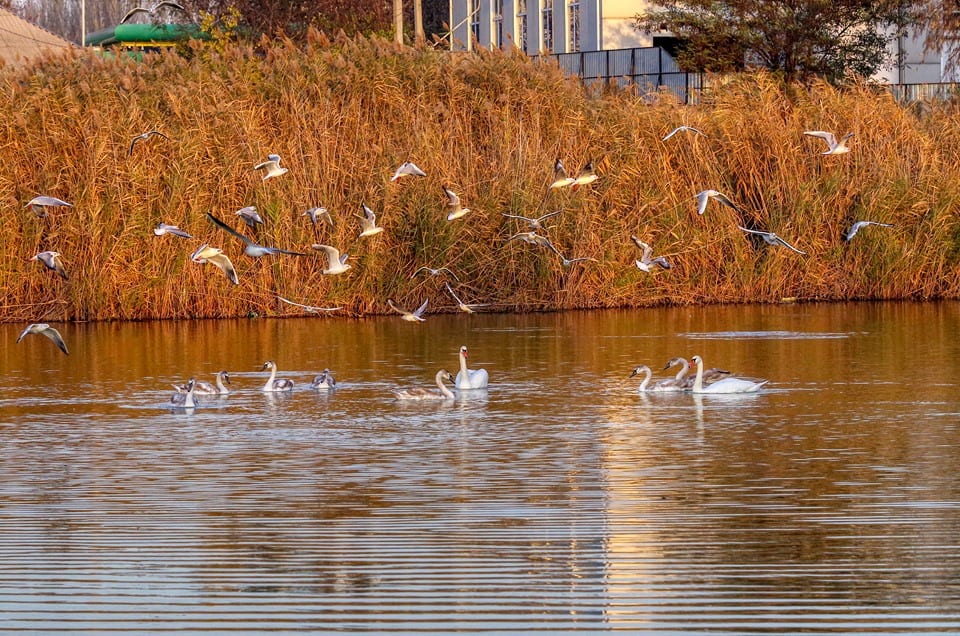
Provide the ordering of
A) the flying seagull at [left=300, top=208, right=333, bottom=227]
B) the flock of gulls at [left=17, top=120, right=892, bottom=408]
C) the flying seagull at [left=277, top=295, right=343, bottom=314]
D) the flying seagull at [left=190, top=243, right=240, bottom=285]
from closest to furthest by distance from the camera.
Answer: the flock of gulls at [left=17, top=120, right=892, bottom=408] → the flying seagull at [left=190, top=243, right=240, bottom=285] → the flying seagull at [left=300, top=208, right=333, bottom=227] → the flying seagull at [left=277, top=295, right=343, bottom=314]

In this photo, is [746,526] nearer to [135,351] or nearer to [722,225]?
[135,351]

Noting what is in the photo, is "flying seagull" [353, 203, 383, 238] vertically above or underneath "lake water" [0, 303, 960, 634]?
above

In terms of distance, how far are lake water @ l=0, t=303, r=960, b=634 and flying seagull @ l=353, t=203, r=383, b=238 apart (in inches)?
132

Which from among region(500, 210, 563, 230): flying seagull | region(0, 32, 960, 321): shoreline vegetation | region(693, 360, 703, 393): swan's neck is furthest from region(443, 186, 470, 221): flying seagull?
region(693, 360, 703, 393): swan's neck

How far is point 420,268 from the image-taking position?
23.7 meters

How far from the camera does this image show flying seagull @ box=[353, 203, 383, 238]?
72.0 feet

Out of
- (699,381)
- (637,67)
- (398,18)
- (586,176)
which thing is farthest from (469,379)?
(637,67)

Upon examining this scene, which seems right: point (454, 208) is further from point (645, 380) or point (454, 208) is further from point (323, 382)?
point (645, 380)

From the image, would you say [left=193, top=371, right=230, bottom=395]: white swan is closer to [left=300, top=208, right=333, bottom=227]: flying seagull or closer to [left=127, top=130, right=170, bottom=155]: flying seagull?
[left=300, top=208, right=333, bottom=227]: flying seagull

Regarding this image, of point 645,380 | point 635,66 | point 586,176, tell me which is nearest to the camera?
point 645,380

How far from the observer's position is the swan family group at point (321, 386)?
1496cm

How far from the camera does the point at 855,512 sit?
9.46 m

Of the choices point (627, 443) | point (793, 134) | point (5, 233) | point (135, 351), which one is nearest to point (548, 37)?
point (793, 134)

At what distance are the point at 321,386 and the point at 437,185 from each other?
371 inches
